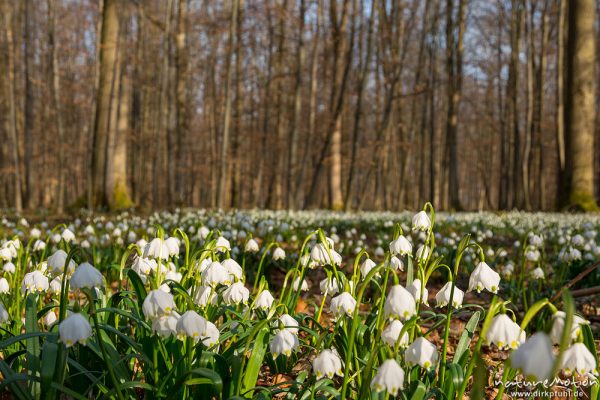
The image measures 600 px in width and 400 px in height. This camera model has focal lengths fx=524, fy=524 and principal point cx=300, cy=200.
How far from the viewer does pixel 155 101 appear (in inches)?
957

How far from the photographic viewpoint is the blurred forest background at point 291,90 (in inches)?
464

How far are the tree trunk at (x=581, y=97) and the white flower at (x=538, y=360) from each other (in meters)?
11.4

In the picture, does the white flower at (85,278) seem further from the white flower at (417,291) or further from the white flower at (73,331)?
the white flower at (417,291)

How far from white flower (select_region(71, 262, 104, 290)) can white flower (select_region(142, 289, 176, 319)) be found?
7.4 inches

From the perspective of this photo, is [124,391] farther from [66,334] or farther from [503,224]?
[503,224]

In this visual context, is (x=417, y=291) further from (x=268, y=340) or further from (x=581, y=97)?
(x=581, y=97)

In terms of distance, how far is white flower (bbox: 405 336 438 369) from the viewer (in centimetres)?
151

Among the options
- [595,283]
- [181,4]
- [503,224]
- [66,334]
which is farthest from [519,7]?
[66,334]

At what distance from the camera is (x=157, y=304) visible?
5.28 ft

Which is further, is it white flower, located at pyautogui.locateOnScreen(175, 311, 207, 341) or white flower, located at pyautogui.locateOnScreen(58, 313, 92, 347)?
white flower, located at pyautogui.locateOnScreen(175, 311, 207, 341)

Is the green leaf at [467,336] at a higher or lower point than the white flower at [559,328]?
lower

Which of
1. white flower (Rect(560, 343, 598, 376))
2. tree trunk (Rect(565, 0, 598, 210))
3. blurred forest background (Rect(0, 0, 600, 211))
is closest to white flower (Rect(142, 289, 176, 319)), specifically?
white flower (Rect(560, 343, 598, 376))

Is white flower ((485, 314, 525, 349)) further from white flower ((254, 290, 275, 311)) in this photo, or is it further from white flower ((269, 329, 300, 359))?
white flower ((254, 290, 275, 311))

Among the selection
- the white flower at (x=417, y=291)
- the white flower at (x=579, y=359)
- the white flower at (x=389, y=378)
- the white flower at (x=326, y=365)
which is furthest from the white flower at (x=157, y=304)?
the white flower at (x=579, y=359)
